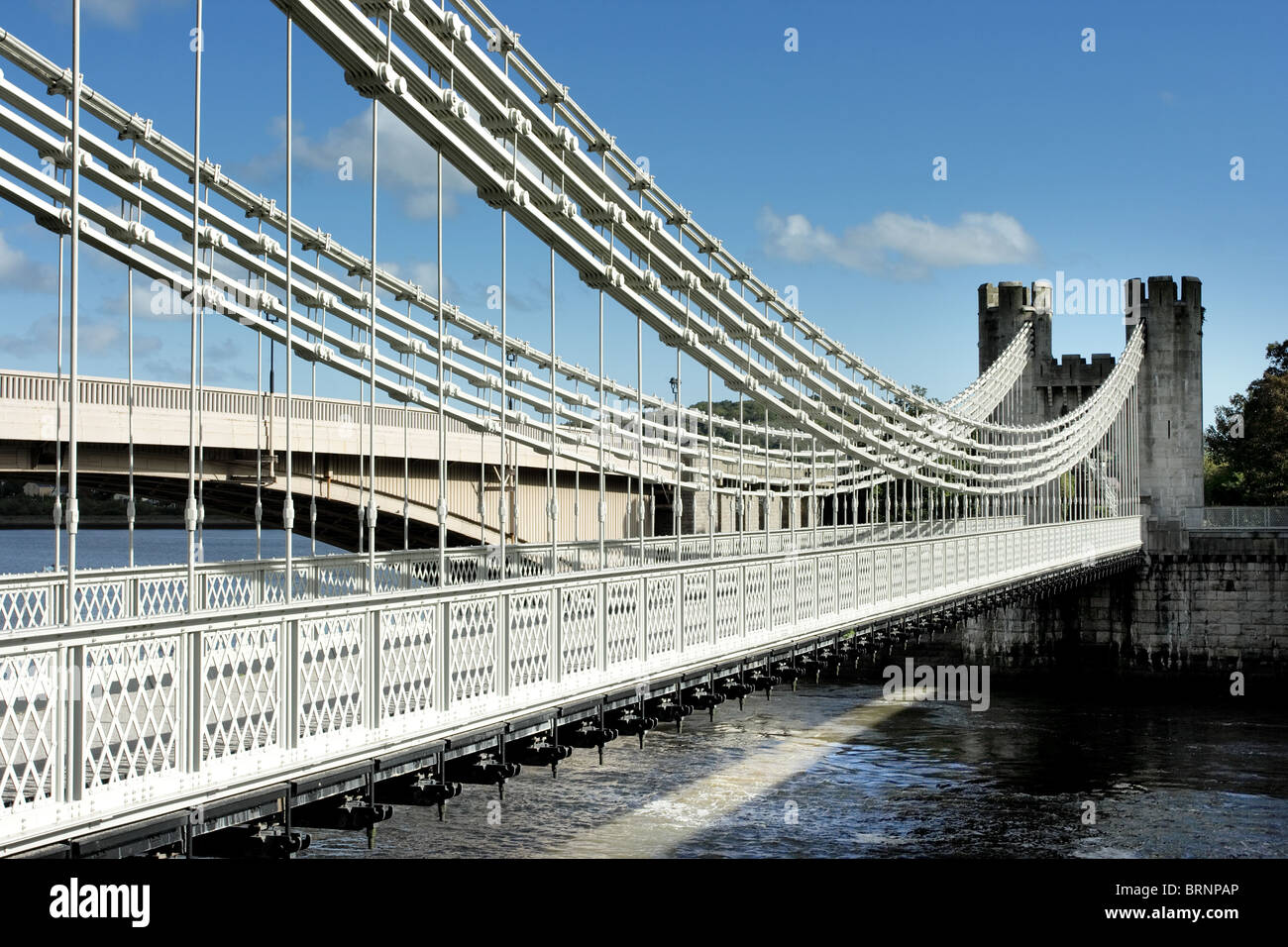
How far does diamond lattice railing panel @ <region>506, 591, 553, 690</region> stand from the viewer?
952cm

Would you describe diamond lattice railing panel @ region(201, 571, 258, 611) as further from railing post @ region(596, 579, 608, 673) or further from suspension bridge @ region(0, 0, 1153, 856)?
railing post @ region(596, 579, 608, 673)

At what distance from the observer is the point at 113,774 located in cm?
610

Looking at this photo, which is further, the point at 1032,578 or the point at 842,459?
the point at 842,459

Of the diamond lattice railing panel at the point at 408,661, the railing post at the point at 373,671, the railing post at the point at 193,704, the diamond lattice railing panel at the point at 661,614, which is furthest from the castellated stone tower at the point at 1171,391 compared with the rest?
the railing post at the point at 193,704

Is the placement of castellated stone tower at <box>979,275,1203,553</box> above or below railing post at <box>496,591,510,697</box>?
above

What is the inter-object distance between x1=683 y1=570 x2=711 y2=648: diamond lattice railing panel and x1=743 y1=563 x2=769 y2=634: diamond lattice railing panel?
32.8 inches

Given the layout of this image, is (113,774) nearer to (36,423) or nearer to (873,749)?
(36,423)

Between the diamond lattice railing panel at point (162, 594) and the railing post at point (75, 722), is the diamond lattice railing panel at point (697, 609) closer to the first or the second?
the diamond lattice railing panel at point (162, 594)

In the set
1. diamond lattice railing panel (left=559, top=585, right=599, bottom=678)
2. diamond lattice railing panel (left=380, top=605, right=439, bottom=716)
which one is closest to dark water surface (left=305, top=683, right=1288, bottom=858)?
diamond lattice railing panel (left=559, top=585, right=599, bottom=678)

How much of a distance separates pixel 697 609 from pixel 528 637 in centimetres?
312

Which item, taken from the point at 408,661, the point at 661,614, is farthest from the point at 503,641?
the point at 661,614

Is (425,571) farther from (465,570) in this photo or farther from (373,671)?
(373,671)
